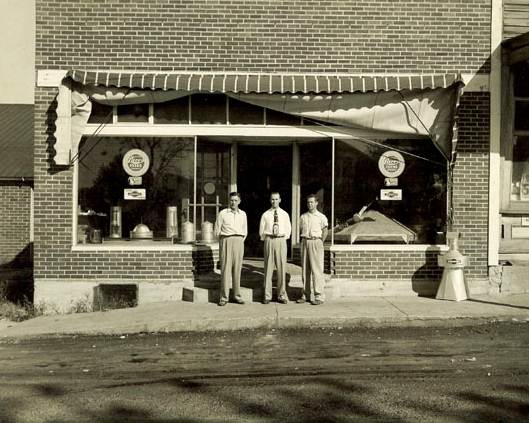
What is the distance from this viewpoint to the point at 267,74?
11.1 m

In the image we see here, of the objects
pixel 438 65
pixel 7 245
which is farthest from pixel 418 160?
pixel 7 245

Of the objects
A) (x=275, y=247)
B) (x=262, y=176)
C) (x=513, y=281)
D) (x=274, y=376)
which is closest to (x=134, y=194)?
(x=262, y=176)

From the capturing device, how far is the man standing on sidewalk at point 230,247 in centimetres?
1040

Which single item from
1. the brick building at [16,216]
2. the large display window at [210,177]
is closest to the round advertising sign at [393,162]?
the large display window at [210,177]

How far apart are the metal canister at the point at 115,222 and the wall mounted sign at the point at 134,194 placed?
0.81ft

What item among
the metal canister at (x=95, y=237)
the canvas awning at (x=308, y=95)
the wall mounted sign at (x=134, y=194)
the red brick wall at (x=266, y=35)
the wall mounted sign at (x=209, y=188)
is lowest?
the metal canister at (x=95, y=237)

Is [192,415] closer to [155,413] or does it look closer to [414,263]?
[155,413]

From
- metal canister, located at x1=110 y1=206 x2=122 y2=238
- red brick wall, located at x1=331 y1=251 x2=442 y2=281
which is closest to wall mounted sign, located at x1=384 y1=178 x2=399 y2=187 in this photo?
red brick wall, located at x1=331 y1=251 x2=442 y2=281

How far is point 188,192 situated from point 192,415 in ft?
21.0

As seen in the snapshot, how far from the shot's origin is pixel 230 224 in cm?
1045

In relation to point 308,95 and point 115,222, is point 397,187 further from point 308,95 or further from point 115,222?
point 115,222

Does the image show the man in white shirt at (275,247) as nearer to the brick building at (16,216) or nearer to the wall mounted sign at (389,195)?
the wall mounted sign at (389,195)

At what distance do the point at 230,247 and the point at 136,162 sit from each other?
7.56 ft

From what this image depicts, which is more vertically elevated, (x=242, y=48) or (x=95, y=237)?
(x=242, y=48)
